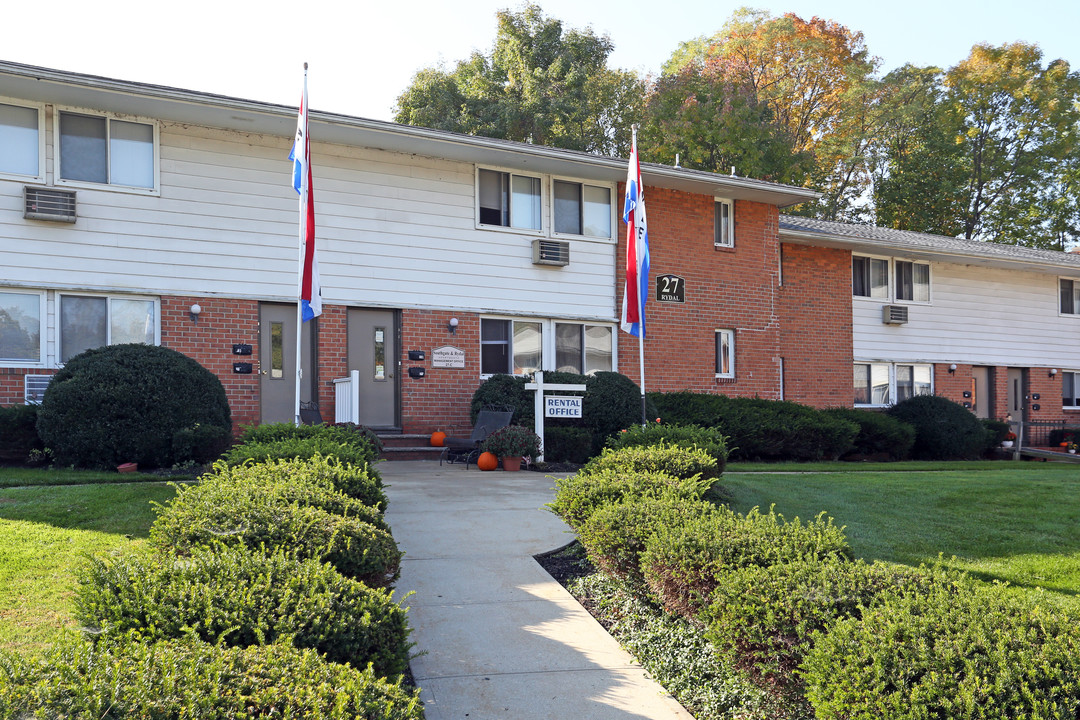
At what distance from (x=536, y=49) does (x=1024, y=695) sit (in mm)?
33730

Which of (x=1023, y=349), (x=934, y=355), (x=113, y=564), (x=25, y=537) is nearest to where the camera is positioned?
(x=113, y=564)

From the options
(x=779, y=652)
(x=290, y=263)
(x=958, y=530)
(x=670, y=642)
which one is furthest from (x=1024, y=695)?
(x=290, y=263)

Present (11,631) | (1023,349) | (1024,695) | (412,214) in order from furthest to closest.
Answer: (1023,349) < (412,214) < (11,631) < (1024,695)

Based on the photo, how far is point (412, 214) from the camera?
14953 millimetres

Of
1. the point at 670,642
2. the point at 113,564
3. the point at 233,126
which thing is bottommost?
the point at 670,642

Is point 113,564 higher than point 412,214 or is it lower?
lower

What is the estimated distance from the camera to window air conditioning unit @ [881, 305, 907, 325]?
21.6 meters

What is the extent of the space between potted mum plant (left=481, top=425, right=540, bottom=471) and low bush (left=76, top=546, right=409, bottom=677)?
843 centimetres

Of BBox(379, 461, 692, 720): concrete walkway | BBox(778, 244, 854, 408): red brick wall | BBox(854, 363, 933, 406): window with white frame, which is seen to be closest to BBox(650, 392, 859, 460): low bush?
BBox(778, 244, 854, 408): red brick wall

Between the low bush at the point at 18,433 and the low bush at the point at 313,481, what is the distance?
5685mm

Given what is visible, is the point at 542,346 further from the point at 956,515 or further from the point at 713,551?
the point at 713,551

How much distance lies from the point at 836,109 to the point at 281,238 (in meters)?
26.1

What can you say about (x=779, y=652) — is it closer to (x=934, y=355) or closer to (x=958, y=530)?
(x=958, y=530)

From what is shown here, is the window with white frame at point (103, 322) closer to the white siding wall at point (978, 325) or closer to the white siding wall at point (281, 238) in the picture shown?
the white siding wall at point (281, 238)
